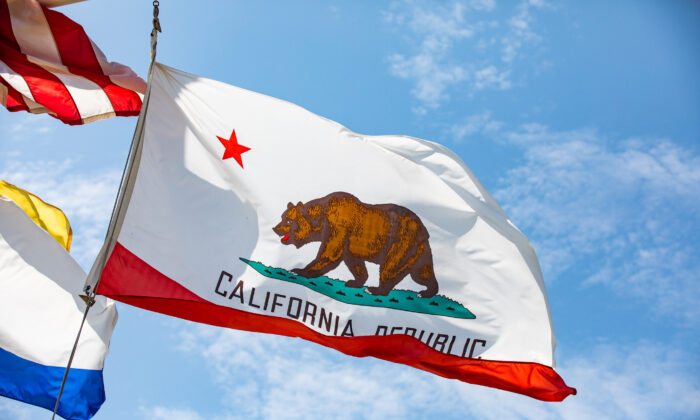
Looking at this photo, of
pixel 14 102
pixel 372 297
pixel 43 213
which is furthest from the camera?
pixel 43 213

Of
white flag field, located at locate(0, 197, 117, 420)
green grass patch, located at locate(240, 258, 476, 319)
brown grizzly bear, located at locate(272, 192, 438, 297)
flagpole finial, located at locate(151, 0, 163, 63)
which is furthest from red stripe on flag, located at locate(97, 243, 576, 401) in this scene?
white flag field, located at locate(0, 197, 117, 420)

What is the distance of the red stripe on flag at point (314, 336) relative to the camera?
24.0ft

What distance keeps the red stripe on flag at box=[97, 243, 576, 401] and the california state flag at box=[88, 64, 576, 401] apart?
16 mm

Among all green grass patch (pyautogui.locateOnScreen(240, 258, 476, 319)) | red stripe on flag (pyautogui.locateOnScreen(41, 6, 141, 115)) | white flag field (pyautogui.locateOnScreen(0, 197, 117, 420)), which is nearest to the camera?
green grass patch (pyautogui.locateOnScreen(240, 258, 476, 319))

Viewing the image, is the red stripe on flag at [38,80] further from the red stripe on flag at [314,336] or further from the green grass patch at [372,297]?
the green grass patch at [372,297]

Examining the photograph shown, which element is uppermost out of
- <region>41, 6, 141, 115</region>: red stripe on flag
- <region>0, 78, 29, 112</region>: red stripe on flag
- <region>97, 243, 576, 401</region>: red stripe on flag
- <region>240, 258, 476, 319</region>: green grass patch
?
<region>41, 6, 141, 115</region>: red stripe on flag

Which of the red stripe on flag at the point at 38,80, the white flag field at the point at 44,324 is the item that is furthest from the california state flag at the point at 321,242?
the white flag field at the point at 44,324

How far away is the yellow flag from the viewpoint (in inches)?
466

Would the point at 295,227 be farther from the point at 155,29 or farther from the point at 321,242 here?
the point at 155,29

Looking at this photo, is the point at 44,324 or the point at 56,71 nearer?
the point at 56,71

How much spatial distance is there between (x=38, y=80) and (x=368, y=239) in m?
4.51

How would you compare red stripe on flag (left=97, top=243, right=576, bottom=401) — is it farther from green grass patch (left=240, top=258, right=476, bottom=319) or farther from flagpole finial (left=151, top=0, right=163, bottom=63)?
flagpole finial (left=151, top=0, right=163, bottom=63)

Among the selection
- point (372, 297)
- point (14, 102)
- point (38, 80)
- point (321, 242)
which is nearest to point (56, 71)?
point (38, 80)

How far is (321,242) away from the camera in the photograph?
8.55 metres
